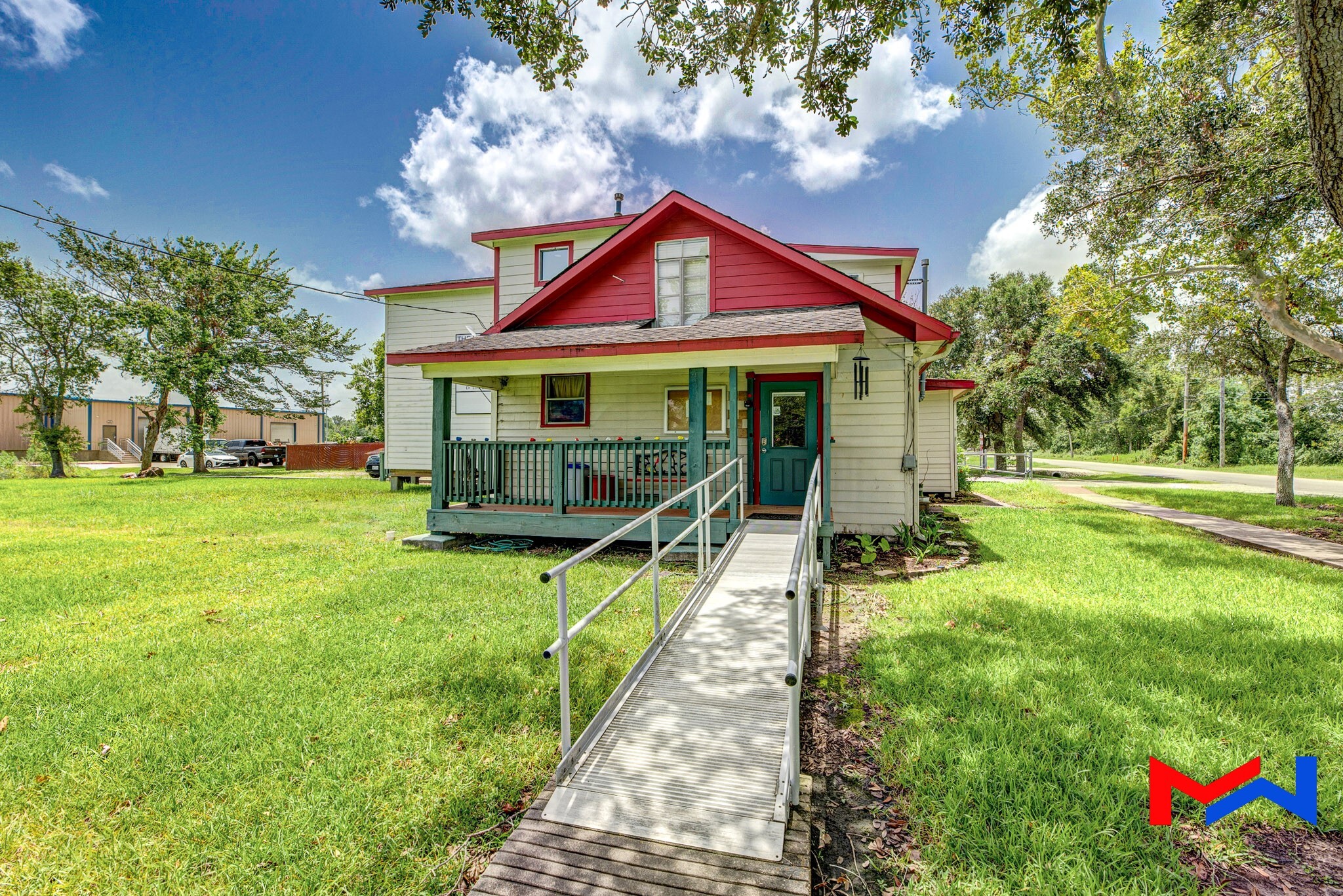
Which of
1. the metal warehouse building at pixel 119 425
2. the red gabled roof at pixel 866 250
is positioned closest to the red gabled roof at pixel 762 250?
the red gabled roof at pixel 866 250

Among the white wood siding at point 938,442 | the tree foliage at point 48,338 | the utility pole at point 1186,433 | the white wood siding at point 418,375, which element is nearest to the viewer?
the white wood siding at point 418,375

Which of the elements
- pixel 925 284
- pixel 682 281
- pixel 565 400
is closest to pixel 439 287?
pixel 565 400

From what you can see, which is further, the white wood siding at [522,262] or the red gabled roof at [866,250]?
the white wood siding at [522,262]

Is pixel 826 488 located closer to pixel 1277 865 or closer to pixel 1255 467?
pixel 1277 865

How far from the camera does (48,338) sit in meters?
21.5

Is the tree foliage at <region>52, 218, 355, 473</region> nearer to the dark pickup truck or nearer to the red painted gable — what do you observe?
the dark pickup truck

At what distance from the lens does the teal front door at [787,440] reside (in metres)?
9.13

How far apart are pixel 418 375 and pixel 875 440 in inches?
530

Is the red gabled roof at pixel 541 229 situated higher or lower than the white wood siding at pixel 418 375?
higher

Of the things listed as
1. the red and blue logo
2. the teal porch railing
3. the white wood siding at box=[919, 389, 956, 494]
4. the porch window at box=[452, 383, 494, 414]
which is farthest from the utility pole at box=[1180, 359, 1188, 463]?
the red and blue logo

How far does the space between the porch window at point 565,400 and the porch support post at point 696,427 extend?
3338 mm

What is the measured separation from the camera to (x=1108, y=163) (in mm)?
9906

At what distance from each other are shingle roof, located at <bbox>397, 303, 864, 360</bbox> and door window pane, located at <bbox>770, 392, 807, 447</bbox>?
56.3 inches

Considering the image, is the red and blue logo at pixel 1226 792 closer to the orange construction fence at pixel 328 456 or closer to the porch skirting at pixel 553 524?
the porch skirting at pixel 553 524
